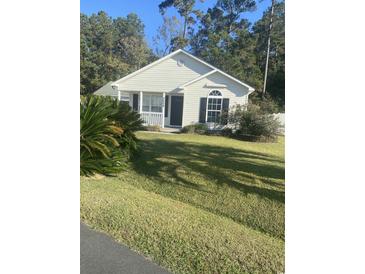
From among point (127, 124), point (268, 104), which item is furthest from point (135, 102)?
point (268, 104)

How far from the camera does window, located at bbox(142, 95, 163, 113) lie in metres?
4.59

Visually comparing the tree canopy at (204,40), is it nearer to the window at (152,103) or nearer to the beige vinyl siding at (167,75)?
the beige vinyl siding at (167,75)

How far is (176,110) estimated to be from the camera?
14.6 feet

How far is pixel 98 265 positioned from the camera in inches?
119

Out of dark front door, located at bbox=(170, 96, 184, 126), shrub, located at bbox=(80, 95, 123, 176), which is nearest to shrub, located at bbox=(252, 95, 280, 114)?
dark front door, located at bbox=(170, 96, 184, 126)

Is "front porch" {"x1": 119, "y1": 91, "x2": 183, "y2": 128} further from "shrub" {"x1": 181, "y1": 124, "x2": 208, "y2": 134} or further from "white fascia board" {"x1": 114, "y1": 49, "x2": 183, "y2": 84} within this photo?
"white fascia board" {"x1": 114, "y1": 49, "x2": 183, "y2": 84}

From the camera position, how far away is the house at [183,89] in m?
4.10

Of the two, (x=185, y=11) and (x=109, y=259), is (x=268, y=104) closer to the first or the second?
(x=185, y=11)

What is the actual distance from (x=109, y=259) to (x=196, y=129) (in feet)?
7.79

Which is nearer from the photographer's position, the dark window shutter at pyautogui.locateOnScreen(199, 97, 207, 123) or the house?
the house

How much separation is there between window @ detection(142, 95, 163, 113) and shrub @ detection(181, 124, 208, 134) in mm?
505
